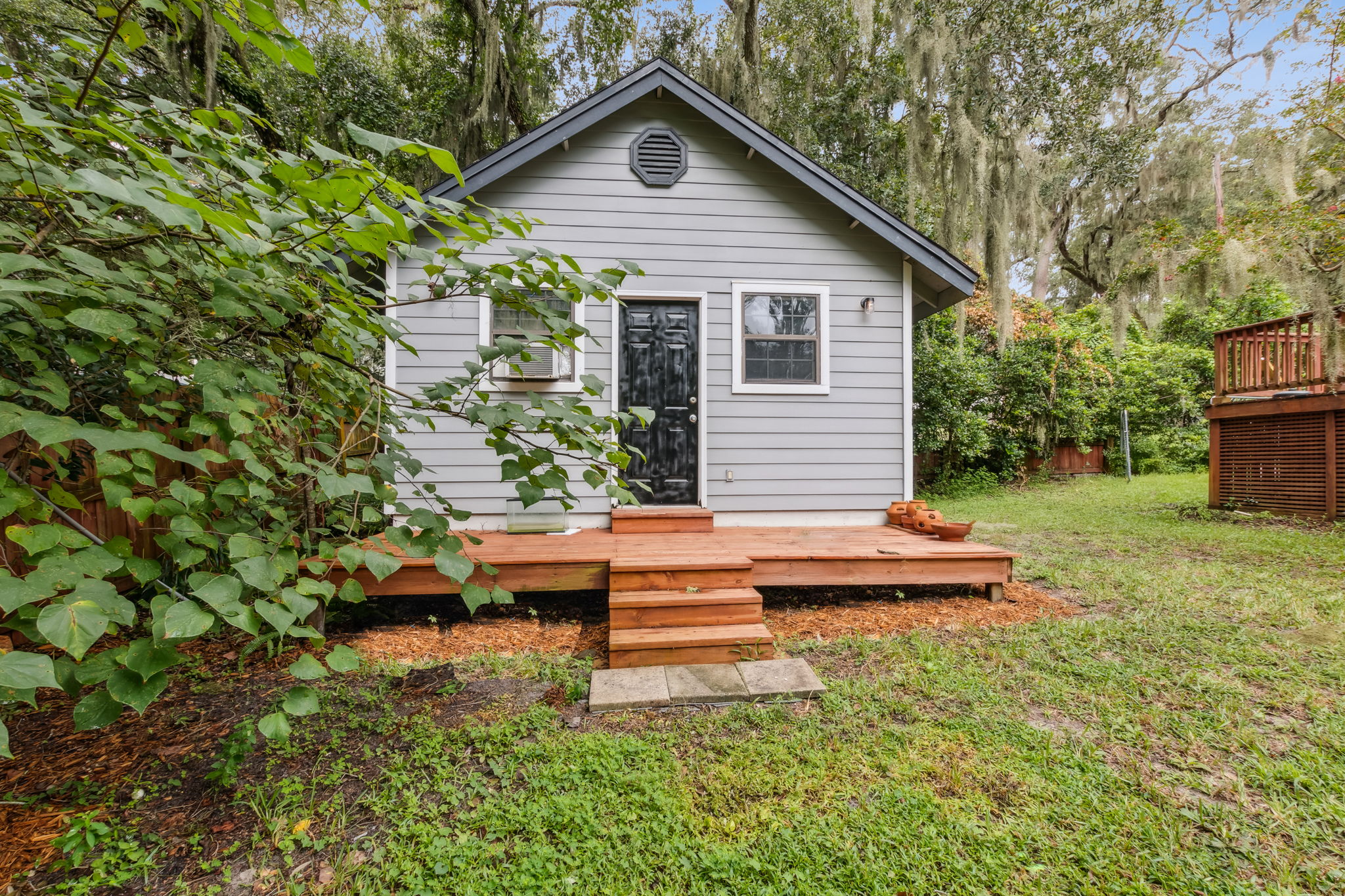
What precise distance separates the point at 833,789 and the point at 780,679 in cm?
76

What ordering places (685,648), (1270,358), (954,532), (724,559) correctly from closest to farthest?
(685,648), (724,559), (954,532), (1270,358)

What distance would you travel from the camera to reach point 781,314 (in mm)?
5102

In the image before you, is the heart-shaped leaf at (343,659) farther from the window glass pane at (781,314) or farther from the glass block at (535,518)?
the window glass pane at (781,314)

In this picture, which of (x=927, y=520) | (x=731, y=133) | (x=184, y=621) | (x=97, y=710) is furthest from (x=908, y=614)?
(x=731, y=133)

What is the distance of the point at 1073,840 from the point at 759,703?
1.18 m

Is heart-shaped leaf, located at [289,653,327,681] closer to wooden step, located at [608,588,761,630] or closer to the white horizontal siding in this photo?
wooden step, located at [608,588,761,630]

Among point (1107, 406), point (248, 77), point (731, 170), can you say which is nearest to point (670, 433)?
point (731, 170)

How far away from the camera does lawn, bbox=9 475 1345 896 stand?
156 cm

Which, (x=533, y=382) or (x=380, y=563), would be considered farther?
(x=533, y=382)

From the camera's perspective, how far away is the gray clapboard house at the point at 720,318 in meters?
4.76

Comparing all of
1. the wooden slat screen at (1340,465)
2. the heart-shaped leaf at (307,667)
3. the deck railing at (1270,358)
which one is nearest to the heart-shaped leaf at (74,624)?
the heart-shaped leaf at (307,667)

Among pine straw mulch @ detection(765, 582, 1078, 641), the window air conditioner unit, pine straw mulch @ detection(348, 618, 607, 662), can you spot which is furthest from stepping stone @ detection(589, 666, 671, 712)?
the window air conditioner unit

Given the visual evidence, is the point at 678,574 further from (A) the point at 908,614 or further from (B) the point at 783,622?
(A) the point at 908,614

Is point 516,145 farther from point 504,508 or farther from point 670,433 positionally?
point 504,508
